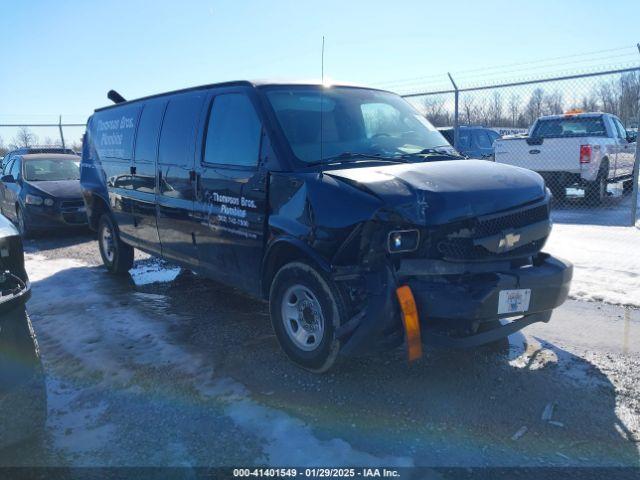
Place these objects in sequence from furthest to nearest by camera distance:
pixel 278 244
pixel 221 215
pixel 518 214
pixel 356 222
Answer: pixel 221 215
pixel 278 244
pixel 518 214
pixel 356 222

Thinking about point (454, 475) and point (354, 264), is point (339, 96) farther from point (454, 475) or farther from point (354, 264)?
point (454, 475)

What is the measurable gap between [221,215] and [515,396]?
8.72ft

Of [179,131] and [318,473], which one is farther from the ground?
[179,131]

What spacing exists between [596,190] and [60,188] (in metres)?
10.8

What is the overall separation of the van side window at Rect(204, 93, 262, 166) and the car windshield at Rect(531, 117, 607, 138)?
30.0 ft

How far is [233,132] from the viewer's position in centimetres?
435

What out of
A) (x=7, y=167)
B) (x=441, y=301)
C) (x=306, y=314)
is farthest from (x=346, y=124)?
(x=7, y=167)

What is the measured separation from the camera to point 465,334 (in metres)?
3.37

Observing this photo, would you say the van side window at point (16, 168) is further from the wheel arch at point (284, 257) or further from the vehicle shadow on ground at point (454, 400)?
the wheel arch at point (284, 257)

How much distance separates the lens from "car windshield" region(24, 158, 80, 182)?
10570mm

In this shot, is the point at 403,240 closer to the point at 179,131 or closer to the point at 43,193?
the point at 179,131

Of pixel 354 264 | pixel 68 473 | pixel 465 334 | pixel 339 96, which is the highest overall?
pixel 339 96

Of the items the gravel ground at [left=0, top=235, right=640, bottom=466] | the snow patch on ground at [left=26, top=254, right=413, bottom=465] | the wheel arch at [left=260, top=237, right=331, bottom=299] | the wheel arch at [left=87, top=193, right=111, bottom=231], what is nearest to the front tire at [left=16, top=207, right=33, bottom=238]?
the wheel arch at [left=87, top=193, right=111, bottom=231]

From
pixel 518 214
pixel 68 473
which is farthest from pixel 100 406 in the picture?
pixel 518 214
